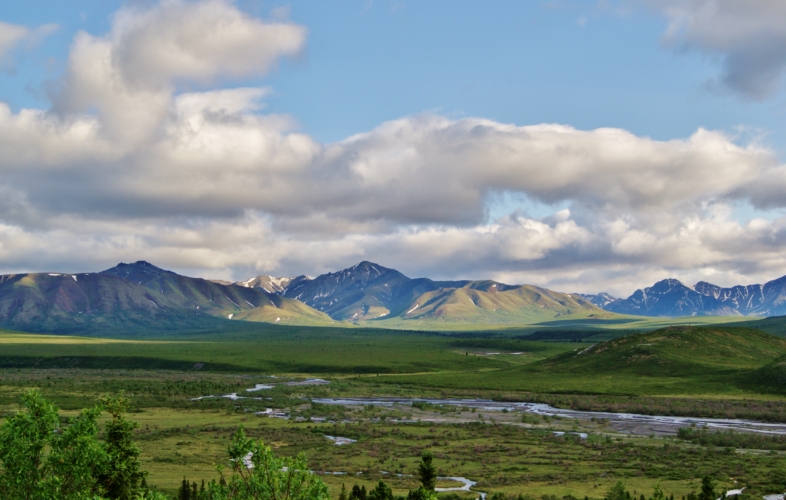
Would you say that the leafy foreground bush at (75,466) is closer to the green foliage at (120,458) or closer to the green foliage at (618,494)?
the green foliage at (120,458)

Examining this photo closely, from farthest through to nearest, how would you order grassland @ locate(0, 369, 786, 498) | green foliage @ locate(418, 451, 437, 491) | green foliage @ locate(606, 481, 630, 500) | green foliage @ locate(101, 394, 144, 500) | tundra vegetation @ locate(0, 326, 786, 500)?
grassland @ locate(0, 369, 786, 498), green foliage @ locate(606, 481, 630, 500), green foliage @ locate(418, 451, 437, 491), green foliage @ locate(101, 394, 144, 500), tundra vegetation @ locate(0, 326, 786, 500)

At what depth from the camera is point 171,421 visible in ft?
367

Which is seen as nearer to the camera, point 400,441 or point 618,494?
point 618,494

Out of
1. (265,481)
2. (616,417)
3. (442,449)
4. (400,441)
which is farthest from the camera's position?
(616,417)

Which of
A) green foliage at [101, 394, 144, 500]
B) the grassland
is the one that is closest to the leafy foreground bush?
green foliage at [101, 394, 144, 500]

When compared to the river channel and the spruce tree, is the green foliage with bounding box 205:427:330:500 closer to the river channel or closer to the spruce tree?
the spruce tree

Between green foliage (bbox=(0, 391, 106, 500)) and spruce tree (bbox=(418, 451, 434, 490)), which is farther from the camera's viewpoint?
spruce tree (bbox=(418, 451, 434, 490))

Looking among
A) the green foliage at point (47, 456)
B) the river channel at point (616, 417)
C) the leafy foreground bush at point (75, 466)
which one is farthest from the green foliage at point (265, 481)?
the river channel at point (616, 417)

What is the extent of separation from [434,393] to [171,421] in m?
73.0

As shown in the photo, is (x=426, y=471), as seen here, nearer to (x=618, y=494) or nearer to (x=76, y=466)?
(x=76, y=466)

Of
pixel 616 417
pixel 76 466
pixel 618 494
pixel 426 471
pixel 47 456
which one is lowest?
pixel 616 417

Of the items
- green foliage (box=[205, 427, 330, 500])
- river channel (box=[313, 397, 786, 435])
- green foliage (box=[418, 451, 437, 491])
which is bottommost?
river channel (box=[313, 397, 786, 435])

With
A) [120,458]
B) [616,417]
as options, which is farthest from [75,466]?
[616,417]

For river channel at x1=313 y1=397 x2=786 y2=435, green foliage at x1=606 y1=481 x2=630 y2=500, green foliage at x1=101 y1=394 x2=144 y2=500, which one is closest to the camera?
green foliage at x1=101 y1=394 x2=144 y2=500
